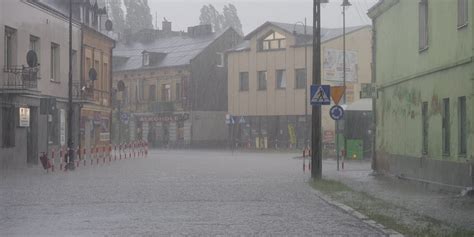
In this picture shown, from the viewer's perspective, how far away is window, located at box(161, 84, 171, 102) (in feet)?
254

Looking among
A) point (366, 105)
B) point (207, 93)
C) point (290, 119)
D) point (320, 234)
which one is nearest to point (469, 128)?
point (320, 234)

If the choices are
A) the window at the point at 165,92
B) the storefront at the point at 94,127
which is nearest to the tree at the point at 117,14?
the window at the point at 165,92

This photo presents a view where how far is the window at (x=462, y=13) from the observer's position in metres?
17.3

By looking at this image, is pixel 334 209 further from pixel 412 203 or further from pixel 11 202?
pixel 11 202

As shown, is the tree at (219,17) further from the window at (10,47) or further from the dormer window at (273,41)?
the window at (10,47)

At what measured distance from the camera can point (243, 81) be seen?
235ft

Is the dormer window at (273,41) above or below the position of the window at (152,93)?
above

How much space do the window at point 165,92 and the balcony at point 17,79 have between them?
45.7 meters

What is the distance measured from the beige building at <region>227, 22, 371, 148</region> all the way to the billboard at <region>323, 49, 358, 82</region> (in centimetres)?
12

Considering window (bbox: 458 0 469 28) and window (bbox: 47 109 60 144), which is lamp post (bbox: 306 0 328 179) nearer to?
window (bbox: 458 0 469 28)

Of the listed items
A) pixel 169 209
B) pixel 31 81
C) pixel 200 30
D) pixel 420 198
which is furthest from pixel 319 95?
pixel 200 30

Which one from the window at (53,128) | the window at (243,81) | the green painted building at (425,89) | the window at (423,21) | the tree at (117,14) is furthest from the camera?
the window at (243,81)

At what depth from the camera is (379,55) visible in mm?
27219

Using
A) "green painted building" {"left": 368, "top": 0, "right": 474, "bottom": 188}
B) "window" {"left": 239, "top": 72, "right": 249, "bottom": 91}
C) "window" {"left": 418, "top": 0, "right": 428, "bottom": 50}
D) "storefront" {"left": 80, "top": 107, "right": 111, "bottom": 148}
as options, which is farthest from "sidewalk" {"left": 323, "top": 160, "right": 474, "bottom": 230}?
"window" {"left": 239, "top": 72, "right": 249, "bottom": 91}
